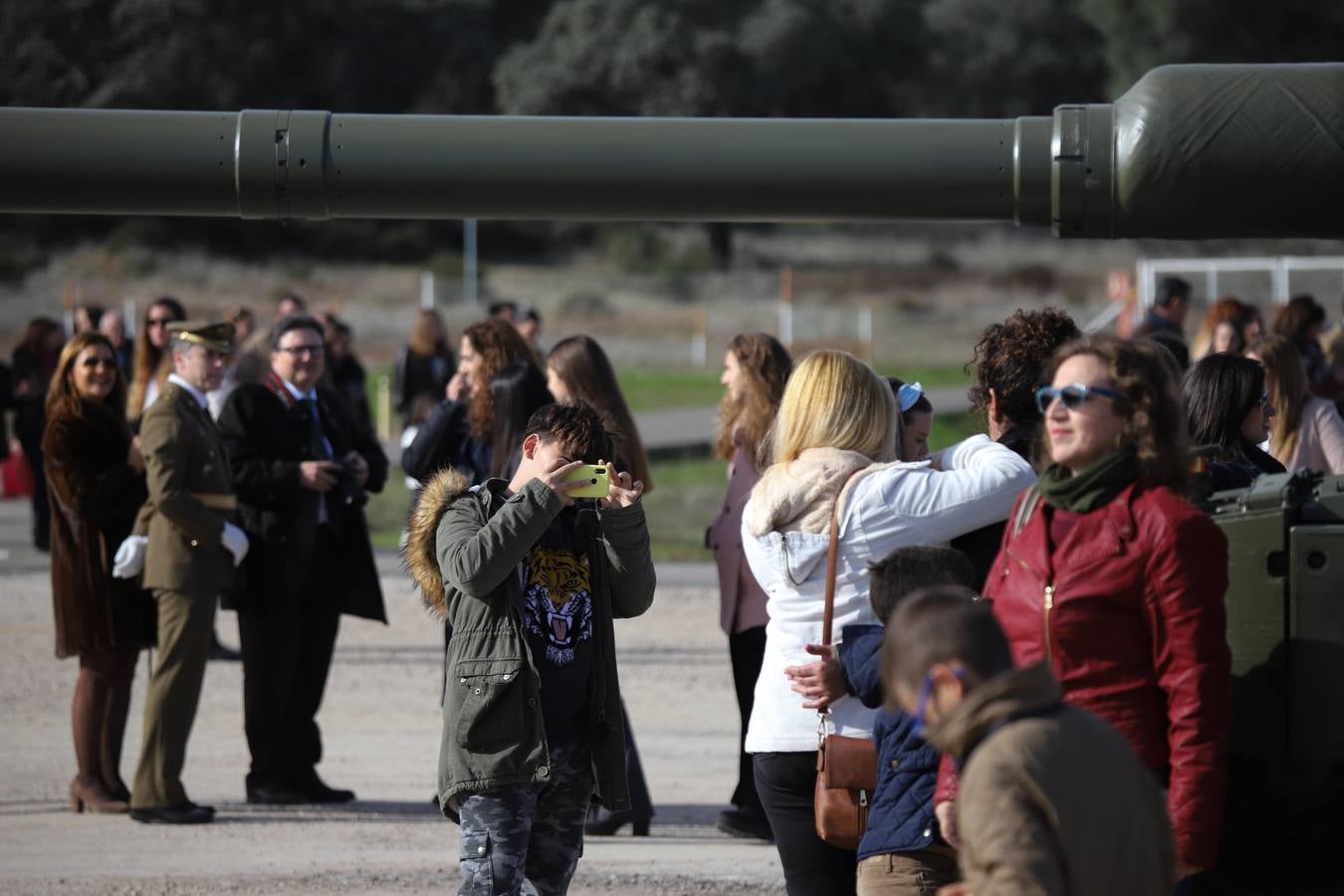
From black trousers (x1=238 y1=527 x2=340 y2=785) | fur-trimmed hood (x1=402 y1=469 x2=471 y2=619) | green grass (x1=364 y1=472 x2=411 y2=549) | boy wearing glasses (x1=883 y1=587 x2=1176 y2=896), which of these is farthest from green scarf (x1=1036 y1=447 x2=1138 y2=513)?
green grass (x1=364 y1=472 x2=411 y2=549)

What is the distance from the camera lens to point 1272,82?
→ 15.5 feet

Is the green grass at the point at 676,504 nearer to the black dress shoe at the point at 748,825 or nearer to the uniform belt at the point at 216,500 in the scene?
the uniform belt at the point at 216,500

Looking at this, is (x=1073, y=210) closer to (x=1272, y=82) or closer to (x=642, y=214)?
(x=1272, y=82)

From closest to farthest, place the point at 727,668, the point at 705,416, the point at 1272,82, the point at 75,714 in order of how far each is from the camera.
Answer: the point at 1272,82
the point at 75,714
the point at 727,668
the point at 705,416

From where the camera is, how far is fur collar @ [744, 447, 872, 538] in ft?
15.3

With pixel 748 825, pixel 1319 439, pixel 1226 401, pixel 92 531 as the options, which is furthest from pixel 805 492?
pixel 92 531

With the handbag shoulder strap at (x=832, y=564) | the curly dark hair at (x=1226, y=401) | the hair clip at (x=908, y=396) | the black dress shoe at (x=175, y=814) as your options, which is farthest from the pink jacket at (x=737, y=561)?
the handbag shoulder strap at (x=832, y=564)

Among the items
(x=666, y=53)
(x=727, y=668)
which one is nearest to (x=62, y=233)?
(x=666, y=53)

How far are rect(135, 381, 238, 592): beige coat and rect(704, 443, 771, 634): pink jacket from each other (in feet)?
6.82

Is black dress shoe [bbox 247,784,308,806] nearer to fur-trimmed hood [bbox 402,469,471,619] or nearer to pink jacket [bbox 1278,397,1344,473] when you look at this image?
fur-trimmed hood [bbox 402,469,471,619]

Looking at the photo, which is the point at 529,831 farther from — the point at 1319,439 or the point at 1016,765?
the point at 1319,439

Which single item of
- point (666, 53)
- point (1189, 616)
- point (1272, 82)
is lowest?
point (1189, 616)

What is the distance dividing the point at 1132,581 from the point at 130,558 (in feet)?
16.6

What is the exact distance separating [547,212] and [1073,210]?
4.72 ft
